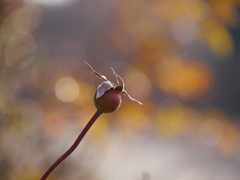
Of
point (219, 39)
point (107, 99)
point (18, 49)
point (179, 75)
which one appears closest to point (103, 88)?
point (107, 99)

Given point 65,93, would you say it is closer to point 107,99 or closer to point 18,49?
point 18,49

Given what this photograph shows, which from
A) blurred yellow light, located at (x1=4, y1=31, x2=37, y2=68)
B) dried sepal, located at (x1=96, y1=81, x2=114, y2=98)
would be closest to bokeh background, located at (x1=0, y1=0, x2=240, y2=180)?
blurred yellow light, located at (x1=4, y1=31, x2=37, y2=68)

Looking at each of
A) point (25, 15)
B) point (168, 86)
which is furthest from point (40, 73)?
point (168, 86)

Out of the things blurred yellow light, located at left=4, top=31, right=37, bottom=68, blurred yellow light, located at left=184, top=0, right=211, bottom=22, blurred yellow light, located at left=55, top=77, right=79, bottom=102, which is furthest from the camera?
blurred yellow light, located at left=55, top=77, right=79, bottom=102

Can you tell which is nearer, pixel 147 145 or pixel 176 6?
pixel 176 6

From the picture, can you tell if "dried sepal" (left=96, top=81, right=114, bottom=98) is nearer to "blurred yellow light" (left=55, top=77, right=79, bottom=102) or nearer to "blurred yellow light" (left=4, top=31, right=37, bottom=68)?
"blurred yellow light" (left=4, top=31, right=37, bottom=68)

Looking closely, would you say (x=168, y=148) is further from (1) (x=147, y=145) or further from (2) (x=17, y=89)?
(2) (x=17, y=89)

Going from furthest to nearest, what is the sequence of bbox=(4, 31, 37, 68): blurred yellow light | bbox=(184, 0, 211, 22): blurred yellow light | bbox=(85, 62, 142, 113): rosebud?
bbox=(184, 0, 211, 22): blurred yellow light → bbox=(4, 31, 37, 68): blurred yellow light → bbox=(85, 62, 142, 113): rosebud
